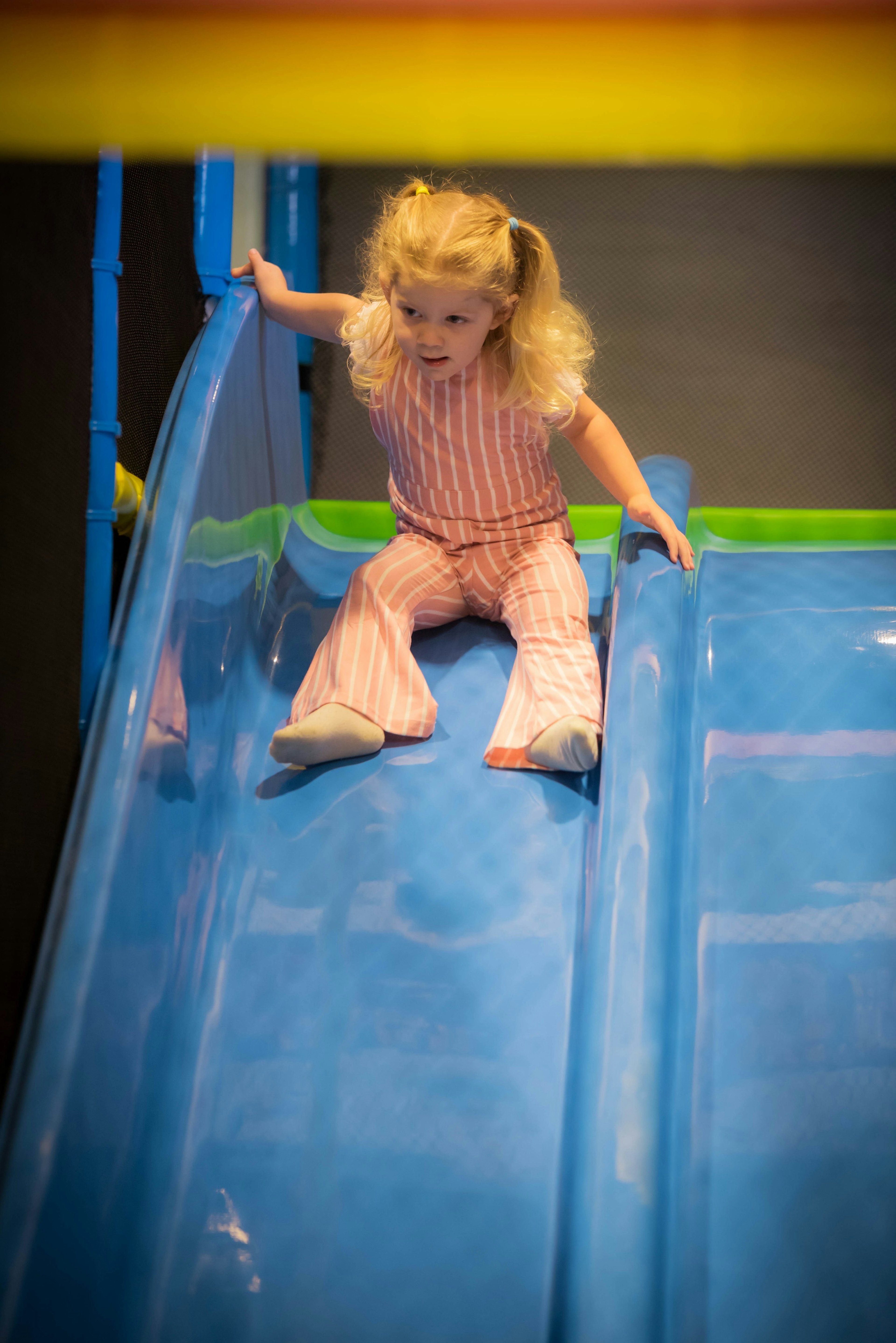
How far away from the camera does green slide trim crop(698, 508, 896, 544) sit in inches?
56.6

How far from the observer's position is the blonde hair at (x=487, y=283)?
3.17 feet

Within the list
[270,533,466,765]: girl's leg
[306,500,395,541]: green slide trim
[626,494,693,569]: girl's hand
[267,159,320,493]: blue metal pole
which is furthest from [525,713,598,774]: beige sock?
[267,159,320,493]: blue metal pole

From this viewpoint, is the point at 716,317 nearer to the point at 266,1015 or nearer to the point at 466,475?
the point at 466,475

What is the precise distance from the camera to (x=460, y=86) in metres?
0.26

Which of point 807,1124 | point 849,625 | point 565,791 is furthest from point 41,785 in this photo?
point 849,625

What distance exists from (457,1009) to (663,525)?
582mm

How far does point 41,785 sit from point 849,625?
88 centimetres

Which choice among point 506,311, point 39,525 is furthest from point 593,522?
point 39,525

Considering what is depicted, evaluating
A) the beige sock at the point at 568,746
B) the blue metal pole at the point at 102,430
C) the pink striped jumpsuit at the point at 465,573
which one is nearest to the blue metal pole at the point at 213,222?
the pink striped jumpsuit at the point at 465,573

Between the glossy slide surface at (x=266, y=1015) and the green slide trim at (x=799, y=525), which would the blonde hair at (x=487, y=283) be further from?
the green slide trim at (x=799, y=525)

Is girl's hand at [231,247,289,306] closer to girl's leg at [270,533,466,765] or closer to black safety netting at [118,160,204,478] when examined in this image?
black safety netting at [118,160,204,478]

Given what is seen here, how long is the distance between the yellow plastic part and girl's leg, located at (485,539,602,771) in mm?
431

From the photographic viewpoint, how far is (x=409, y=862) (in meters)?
0.93

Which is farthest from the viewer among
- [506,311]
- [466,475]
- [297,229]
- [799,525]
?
[297,229]
